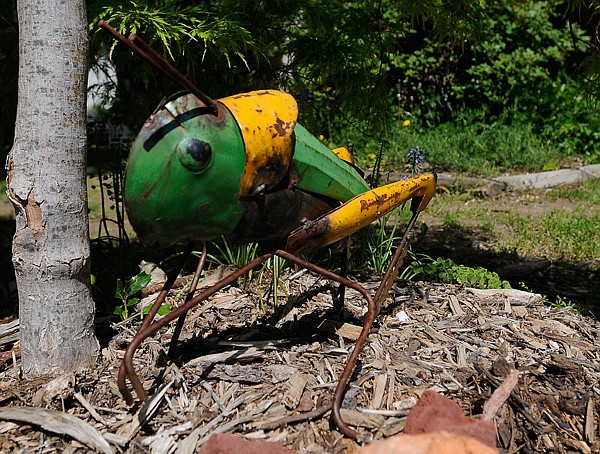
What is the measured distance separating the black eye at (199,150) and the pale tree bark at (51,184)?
69 centimetres

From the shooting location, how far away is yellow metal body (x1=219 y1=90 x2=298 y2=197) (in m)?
2.03

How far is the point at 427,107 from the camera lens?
9.41 meters

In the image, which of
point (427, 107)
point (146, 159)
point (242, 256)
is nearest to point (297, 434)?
point (146, 159)

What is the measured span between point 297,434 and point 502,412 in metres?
0.70

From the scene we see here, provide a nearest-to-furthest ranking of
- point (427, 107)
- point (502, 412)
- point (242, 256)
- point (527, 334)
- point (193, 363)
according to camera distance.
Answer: point (502, 412), point (193, 363), point (527, 334), point (242, 256), point (427, 107)

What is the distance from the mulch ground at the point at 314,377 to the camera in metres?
2.16

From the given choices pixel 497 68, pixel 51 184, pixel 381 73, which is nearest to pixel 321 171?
pixel 51 184

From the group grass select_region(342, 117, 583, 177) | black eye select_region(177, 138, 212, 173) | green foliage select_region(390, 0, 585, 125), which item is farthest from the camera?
green foliage select_region(390, 0, 585, 125)

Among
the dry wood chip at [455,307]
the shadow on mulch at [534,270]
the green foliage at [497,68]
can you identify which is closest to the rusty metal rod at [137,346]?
the dry wood chip at [455,307]

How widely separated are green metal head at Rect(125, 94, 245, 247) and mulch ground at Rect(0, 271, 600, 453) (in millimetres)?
619

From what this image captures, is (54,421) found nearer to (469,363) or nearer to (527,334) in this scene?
(469,363)

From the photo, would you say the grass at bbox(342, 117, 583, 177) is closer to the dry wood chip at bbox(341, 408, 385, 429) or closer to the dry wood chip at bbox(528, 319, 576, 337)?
the dry wood chip at bbox(528, 319, 576, 337)

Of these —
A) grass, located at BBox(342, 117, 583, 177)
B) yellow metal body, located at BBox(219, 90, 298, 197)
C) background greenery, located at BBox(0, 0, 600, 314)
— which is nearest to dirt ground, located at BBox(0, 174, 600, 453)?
yellow metal body, located at BBox(219, 90, 298, 197)

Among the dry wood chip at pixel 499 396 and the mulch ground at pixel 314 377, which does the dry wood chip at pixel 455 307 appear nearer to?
the mulch ground at pixel 314 377
